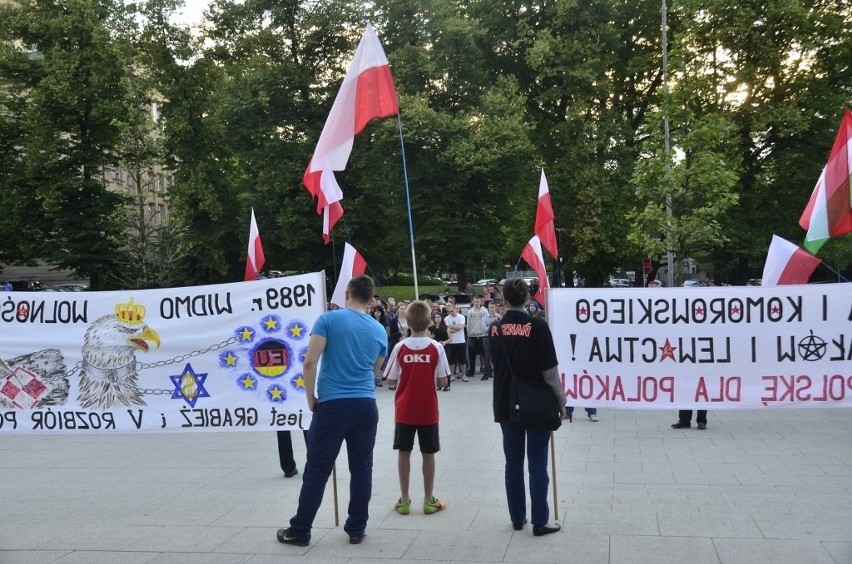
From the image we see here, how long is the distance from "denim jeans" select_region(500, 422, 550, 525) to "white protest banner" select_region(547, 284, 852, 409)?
1106mm

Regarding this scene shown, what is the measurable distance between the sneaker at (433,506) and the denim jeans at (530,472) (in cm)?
73

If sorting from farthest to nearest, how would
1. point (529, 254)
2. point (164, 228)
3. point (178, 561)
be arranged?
point (164, 228)
point (529, 254)
point (178, 561)

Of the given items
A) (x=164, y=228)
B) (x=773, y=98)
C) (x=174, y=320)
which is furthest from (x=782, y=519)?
(x=164, y=228)

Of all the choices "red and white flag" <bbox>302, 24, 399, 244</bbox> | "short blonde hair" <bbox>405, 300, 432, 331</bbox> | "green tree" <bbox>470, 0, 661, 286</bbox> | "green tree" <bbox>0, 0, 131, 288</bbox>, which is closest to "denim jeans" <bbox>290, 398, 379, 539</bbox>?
"short blonde hair" <bbox>405, 300, 432, 331</bbox>

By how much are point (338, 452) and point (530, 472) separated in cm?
139

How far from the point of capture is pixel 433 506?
Answer: 7.45 m

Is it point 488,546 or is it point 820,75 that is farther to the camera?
point 820,75

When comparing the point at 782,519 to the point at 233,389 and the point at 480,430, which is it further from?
the point at 480,430

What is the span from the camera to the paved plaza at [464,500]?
6.32 meters

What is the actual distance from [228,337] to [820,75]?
31.6 m

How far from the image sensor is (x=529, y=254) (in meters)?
15.8

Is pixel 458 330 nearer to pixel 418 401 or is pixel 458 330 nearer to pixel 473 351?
pixel 473 351

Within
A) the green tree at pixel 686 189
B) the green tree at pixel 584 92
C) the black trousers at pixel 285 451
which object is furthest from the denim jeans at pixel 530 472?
the green tree at pixel 584 92

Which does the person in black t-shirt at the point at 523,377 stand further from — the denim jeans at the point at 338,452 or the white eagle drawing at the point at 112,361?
the white eagle drawing at the point at 112,361
